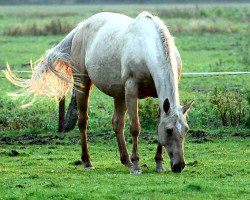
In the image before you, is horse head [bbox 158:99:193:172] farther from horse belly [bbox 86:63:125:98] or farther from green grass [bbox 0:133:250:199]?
horse belly [bbox 86:63:125:98]

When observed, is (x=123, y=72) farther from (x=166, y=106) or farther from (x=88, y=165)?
(x=88, y=165)

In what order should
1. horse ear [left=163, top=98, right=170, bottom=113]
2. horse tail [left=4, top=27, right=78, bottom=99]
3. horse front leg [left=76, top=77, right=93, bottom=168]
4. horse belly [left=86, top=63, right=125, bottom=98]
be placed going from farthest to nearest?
1. horse tail [left=4, top=27, right=78, bottom=99]
2. horse front leg [left=76, top=77, right=93, bottom=168]
3. horse belly [left=86, top=63, right=125, bottom=98]
4. horse ear [left=163, top=98, right=170, bottom=113]

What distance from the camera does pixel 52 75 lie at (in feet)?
50.8

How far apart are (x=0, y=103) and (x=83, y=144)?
8301mm

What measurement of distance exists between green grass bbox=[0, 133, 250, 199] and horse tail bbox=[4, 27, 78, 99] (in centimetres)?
116

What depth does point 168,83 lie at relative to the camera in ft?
41.3

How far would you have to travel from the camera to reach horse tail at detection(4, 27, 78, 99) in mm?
15359

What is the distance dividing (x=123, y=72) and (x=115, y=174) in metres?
1.58

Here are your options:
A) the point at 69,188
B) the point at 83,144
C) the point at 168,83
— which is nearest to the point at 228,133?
the point at 83,144

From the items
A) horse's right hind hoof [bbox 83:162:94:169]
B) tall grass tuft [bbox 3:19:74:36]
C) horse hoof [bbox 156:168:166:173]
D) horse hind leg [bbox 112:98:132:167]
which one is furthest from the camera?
tall grass tuft [bbox 3:19:74:36]

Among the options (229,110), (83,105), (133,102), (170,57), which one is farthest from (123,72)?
(229,110)

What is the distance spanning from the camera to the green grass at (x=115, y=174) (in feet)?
36.7

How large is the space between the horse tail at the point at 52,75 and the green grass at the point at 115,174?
1159mm

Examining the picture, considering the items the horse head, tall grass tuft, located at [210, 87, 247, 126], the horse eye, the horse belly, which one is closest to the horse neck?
the horse head
